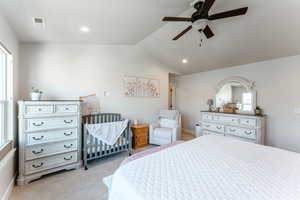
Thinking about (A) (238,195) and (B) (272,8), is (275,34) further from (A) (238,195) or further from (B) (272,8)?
(A) (238,195)

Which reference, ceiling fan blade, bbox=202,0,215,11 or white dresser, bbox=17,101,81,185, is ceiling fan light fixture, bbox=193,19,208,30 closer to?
ceiling fan blade, bbox=202,0,215,11

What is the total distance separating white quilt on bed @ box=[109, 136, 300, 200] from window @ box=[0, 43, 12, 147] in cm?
204

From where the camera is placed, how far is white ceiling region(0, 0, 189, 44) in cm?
184

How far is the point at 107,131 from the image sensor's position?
9.37 ft

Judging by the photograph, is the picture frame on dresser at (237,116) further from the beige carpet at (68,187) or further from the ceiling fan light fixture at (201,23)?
the beige carpet at (68,187)

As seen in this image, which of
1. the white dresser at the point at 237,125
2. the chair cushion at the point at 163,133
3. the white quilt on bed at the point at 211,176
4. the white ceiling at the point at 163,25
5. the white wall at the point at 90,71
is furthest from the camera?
the chair cushion at the point at 163,133

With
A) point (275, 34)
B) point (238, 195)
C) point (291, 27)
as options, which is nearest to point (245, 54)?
point (275, 34)

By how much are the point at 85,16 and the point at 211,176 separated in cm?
263

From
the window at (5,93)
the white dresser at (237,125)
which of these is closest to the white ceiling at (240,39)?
the white dresser at (237,125)

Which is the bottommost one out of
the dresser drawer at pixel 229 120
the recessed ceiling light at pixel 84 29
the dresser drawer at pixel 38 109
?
the dresser drawer at pixel 229 120

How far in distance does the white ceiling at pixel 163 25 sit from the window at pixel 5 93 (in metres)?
0.55

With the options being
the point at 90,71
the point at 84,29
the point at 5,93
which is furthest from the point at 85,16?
the point at 5,93

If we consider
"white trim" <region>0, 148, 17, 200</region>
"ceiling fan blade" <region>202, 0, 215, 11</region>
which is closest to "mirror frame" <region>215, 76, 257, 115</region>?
"ceiling fan blade" <region>202, 0, 215, 11</region>

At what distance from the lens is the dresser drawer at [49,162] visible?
2.24 meters
